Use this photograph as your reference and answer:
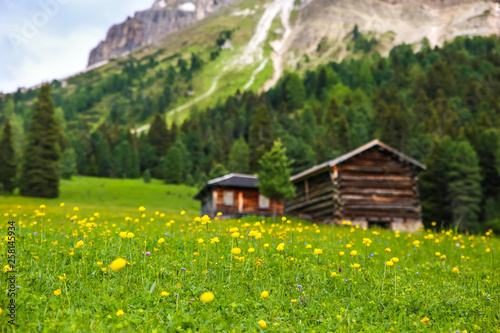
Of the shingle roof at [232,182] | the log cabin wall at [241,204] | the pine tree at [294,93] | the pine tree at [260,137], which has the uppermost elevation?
the pine tree at [294,93]

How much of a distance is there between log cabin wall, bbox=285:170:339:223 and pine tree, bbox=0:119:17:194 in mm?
41996

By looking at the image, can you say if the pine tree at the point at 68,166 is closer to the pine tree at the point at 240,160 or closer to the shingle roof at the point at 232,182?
the pine tree at the point at 240,160

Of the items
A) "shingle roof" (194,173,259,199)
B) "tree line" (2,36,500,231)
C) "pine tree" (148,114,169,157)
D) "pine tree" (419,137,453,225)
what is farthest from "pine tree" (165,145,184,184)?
"pine tree" (419,137,453,225)

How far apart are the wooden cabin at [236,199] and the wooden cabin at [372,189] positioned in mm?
7377

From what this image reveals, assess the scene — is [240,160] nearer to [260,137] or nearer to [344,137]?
[260,137]

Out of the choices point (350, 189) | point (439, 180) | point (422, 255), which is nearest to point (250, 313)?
point (422, 255)

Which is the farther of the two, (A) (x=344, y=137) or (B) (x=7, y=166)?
(A) (x=344, y=137)

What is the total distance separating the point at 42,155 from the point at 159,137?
169 ft

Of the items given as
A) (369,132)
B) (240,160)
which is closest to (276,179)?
(240,160)

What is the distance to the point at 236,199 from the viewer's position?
32.6m

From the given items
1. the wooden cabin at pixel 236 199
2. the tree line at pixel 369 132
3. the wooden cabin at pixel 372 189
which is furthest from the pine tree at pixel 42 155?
the wooden cabin at pixel 372 189

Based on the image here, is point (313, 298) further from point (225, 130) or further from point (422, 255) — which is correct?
point (225, 130)

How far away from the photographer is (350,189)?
83.6 feet

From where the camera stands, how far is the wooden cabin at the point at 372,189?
82.6ft
